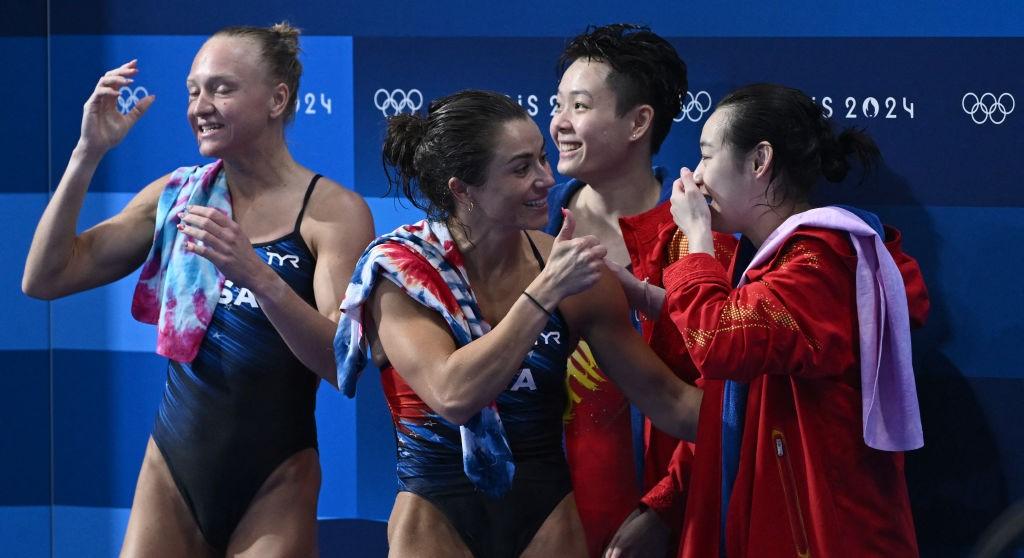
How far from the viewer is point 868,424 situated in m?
2.32

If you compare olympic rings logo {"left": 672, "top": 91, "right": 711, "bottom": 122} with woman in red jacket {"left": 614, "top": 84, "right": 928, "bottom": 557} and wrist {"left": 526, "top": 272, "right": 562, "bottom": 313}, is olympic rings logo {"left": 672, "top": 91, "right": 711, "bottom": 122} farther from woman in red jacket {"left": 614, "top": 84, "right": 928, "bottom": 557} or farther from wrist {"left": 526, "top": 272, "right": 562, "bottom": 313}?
wrist {"left": 526, "top": 272, "right": 562, "bottom": 313}

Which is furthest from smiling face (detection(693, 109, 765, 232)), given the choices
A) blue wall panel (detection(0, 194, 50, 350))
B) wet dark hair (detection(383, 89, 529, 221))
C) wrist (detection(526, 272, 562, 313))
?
blue wall panel (detection(0, 194, 50, 350))

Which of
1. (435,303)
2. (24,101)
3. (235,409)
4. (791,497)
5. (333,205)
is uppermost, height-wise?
(24,101)

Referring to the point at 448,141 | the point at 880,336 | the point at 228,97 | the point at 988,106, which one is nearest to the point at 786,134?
the point at 880,336

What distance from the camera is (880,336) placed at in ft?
7.64

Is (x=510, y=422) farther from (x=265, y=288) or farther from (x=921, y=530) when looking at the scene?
(x=921, y=530)

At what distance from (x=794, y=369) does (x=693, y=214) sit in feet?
1.25

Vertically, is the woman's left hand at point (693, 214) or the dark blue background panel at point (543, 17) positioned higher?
the dark blue background panel at point (543, 17)

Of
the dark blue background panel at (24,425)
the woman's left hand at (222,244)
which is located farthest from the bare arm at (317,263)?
the dark blue background panel at (24,425)

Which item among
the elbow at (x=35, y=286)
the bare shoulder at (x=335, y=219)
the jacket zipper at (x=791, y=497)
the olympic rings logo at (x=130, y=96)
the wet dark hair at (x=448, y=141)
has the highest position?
the olympic rings logo at (x=130, y=96)

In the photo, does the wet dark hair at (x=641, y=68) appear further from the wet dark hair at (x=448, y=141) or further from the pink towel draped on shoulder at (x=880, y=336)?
the pink towel draped on shoulder at (x=880, y=336)

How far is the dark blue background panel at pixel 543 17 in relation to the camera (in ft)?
10.3

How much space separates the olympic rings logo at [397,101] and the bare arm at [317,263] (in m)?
0.61

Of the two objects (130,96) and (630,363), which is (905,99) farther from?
(130,96)
